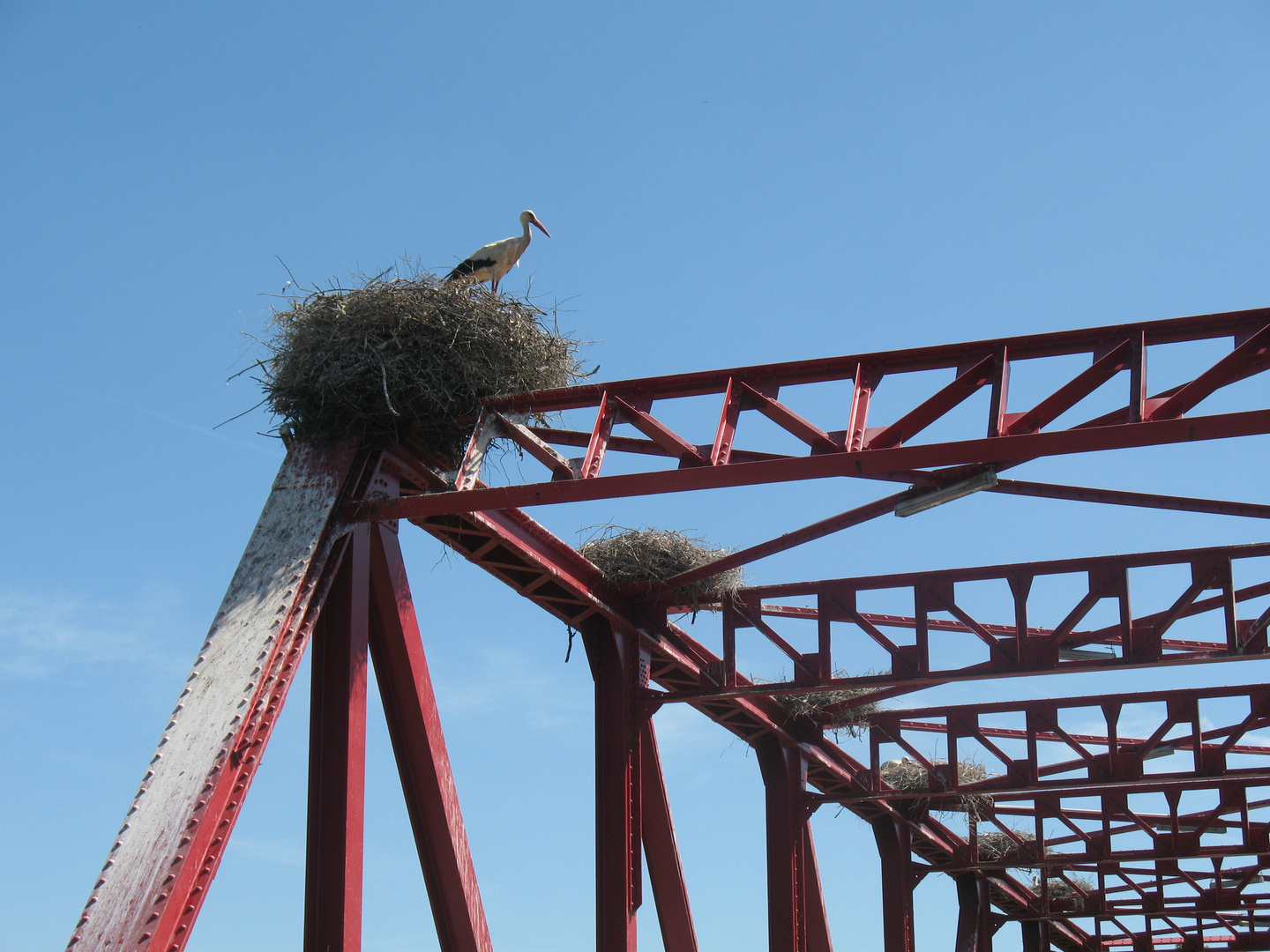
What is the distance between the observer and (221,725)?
7555 mm

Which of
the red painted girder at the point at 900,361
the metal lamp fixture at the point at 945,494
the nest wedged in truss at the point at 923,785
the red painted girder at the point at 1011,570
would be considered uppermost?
the nest wedged in truss at the point at 923,785

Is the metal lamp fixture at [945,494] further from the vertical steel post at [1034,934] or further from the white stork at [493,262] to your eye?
the vertical steel post at [1034,934]

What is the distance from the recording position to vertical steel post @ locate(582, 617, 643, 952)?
438 inches

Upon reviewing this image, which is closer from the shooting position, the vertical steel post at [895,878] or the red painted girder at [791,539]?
the red painted girder at [791,539]

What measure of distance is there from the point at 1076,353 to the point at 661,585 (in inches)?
193

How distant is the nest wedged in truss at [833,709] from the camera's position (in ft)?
49.8

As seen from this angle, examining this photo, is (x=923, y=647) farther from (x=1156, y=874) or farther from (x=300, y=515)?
(x=1156, y=874)

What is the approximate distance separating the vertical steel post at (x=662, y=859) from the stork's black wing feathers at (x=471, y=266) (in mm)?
4372

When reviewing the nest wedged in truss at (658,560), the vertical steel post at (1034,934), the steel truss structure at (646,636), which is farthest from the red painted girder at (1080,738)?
the vertical steel post at (1034,934)

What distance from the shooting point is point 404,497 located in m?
8.98

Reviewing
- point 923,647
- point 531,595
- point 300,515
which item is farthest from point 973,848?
point 300,515

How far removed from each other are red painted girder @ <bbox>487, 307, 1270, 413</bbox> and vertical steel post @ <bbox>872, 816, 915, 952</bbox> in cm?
1153

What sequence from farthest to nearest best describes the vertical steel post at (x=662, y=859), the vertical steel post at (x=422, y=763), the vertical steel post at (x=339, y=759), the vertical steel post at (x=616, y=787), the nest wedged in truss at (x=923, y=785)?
the nest wedged in truss at (x=923, y=785), the vertical steel post at (x=662, y=859), the vertical steel post at (x=616, y=787), the vertical steel post at (x=422, y=763), the vertical steel post at (x=339, y=759)

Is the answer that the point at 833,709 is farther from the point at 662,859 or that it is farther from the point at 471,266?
the point at 471,266
